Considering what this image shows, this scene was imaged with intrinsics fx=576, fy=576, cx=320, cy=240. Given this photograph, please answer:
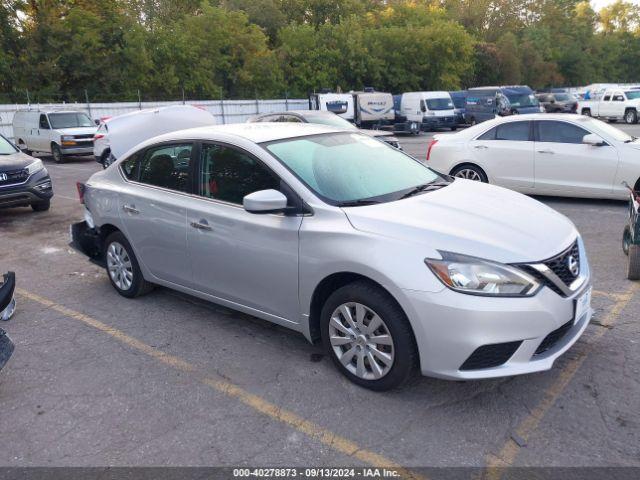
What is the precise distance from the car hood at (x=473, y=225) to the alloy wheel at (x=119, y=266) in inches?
102

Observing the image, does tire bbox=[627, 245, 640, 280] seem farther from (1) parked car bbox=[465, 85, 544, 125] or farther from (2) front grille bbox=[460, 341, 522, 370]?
(1) parked car bbox=[465, 85, 544, 125]

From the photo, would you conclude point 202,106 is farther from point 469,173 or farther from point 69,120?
point 469,173

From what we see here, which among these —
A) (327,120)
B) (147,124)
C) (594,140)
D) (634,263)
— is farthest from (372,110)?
(634,263)

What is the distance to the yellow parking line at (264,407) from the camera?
3.03 metres

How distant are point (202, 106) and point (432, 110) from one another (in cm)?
1189

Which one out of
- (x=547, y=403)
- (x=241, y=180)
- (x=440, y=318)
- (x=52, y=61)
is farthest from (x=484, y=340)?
(x=52, y=61)

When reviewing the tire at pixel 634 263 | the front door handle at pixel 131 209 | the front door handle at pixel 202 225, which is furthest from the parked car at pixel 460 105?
the front door handle at pixel 202 225

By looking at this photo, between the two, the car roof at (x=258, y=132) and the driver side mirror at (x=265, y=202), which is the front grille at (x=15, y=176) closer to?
the car roof at (x=258, y=132)

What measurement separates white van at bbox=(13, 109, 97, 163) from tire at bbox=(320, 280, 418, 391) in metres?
16.7

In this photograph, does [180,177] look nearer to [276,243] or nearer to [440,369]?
[276,243]

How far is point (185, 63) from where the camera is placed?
35.6 metres

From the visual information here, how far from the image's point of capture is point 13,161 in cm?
941

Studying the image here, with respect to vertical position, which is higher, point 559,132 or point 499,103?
point 499,103

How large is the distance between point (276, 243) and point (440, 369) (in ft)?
4.51
